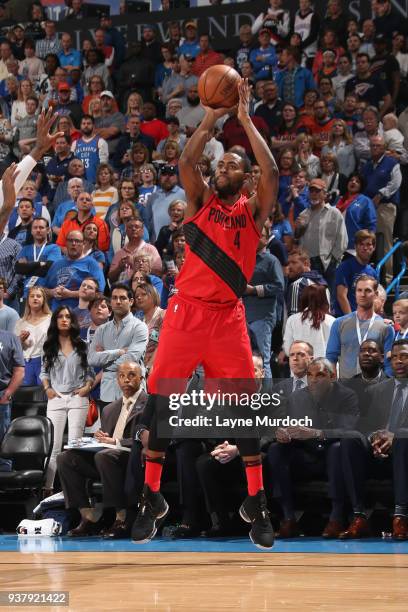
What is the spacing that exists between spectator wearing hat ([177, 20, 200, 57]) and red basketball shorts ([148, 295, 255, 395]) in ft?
34.7

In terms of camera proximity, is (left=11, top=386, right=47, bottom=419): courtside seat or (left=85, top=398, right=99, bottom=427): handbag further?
(left=11, top=386, right=47, bottom=419): courtside seat

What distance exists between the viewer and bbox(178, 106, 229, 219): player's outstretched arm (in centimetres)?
669

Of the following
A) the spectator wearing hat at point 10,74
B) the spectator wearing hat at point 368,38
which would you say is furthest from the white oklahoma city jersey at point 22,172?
the spectator wearing hat at point 10,74

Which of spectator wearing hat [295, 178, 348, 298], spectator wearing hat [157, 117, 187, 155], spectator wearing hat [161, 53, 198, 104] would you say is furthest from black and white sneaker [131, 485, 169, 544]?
spectator wearing hat [161, 53, 198, 104]

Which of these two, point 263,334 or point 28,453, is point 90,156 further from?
point 28,453

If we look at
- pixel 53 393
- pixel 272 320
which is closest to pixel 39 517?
pixel 53 393

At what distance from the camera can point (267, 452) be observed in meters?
8.88

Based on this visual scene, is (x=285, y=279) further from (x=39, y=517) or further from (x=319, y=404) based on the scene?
(x=39, y=517)

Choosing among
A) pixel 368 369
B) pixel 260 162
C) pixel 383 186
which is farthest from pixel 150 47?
pixel 260 162

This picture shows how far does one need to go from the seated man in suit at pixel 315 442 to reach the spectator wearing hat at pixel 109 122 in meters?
7.32

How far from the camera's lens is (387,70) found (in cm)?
1475

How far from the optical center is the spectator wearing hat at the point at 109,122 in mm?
15469

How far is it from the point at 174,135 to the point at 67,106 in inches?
104

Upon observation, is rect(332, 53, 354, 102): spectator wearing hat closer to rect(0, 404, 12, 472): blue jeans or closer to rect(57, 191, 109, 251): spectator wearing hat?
rect(57, 191, 109, 251): spectator wearing hat
